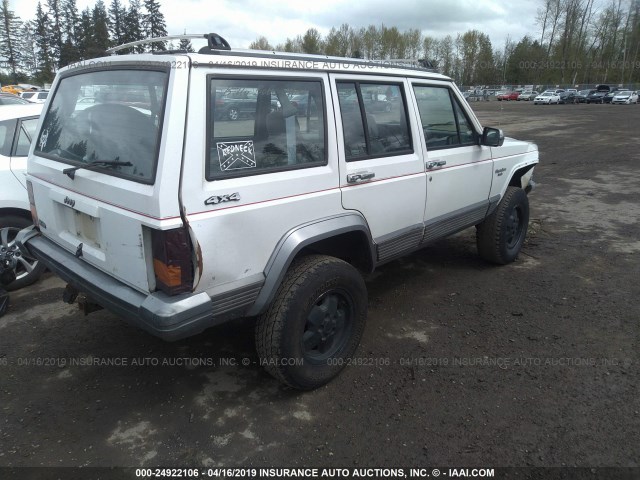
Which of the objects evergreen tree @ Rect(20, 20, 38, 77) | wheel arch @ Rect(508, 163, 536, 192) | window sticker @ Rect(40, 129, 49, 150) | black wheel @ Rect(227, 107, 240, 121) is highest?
evergreen tree @ Rect(20, 20, 38, 77)

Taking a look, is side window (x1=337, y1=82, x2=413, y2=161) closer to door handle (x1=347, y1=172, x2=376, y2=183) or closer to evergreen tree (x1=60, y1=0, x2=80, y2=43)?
door handle (x1=347, y1=172, x2=376, y2=183)

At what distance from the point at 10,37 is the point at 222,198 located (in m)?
84.1

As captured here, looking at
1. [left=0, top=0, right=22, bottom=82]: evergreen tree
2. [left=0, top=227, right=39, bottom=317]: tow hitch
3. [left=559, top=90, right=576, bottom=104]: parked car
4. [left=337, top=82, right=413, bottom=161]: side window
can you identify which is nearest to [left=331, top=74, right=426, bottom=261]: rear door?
[left=337, top=82, right=413, bottom=161]: side window

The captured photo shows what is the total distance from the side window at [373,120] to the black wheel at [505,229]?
1700mm

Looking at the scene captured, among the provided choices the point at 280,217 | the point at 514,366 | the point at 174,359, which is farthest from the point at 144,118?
the point at 514,366

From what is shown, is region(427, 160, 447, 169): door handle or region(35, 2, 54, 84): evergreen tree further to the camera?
region(35, 2, 54, 84): evergreen tree

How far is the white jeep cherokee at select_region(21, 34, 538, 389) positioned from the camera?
218cm

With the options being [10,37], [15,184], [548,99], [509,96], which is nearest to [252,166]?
[15,184]

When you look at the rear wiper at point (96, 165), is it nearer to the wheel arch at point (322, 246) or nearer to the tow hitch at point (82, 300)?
the tow hitch at point (82, 300)

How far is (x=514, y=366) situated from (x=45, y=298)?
420cm

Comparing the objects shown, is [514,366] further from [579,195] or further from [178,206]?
[579,195]

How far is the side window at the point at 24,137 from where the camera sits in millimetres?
4324

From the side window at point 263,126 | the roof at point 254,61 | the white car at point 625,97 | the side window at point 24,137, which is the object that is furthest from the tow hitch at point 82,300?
the white car at point 625,97

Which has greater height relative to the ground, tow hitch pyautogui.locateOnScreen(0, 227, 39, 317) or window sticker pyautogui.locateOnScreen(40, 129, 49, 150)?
window sticker pyautogui.locateOnScreen(40, 129, 49, 150)
